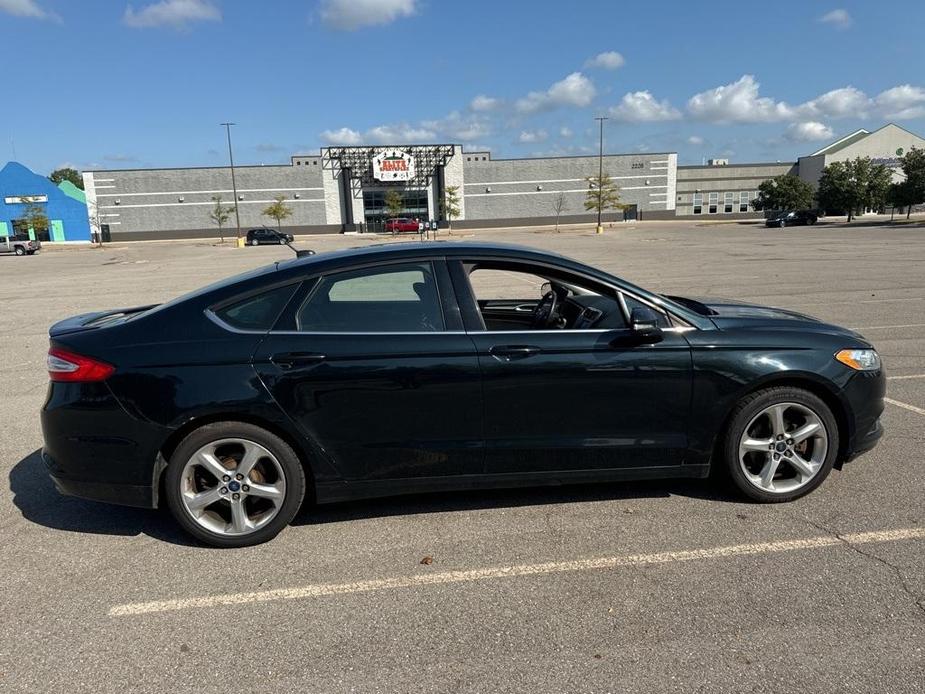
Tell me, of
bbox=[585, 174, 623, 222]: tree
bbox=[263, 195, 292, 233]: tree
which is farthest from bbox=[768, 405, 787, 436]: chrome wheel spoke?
bbox=[263, 195, 292, 233]: tree

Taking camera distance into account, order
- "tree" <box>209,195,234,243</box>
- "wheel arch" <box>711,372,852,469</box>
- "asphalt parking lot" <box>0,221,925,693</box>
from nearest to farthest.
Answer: "asphalt parking lot" <box>0,221,925,693</box>, "wheel arch" <box>711,372,852,469</box>, "tree" <box>209,195,234,243</box>

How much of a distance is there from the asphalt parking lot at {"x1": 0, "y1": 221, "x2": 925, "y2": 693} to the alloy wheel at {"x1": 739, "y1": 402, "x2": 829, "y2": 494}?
175mm

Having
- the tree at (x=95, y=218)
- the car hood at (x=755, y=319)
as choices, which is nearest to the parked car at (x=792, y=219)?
the car hood at (x=755, y=319)

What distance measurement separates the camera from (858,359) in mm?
3768

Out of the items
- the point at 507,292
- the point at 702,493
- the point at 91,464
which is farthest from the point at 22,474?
the point at 507,292

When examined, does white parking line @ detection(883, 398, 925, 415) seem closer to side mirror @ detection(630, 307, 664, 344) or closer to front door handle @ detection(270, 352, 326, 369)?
side mirror @ detection(630, 307, 664, 344)

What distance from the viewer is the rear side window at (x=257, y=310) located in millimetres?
3436

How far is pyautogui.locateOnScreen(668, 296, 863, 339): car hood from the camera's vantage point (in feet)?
12.4

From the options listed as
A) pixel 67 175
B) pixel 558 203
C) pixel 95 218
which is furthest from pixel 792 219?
pixel 67 175

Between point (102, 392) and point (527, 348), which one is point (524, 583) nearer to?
point (527, 348)

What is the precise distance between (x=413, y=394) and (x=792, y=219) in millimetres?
59866

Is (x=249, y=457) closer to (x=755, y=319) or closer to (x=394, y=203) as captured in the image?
(x=755, y=319)

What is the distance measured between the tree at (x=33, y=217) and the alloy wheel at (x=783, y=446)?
71.7 meters

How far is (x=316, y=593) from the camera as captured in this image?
3035mm
